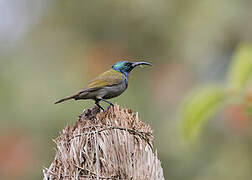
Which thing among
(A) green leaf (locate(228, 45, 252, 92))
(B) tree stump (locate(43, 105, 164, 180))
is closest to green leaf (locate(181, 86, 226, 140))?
(A) green leaf (locate(228, 45, 252, 92))

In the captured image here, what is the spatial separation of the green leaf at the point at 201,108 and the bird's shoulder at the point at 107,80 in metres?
1.35

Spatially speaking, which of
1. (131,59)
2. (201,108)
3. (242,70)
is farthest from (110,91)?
(131,59)

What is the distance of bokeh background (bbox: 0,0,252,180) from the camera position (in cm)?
1469

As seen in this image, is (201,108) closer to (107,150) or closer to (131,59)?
(107,150)

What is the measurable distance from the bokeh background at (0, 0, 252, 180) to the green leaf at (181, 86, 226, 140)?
24.2ft

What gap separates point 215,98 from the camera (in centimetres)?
504

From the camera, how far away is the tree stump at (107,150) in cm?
449

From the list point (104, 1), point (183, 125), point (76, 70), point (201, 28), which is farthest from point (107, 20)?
point (183, 125)

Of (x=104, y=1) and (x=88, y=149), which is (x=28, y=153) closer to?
(x=104, y=1)

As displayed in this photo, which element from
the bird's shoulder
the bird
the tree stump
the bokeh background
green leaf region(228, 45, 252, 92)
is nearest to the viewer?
the tree stump

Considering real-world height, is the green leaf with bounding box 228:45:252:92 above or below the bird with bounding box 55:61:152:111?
below

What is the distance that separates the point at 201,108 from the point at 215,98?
0.53 feet

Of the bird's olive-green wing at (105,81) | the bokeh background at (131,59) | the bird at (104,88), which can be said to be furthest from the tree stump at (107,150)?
the bokeh background at (131,59)

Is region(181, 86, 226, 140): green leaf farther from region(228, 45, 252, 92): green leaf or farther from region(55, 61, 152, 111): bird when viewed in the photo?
region(55, 61, 152, 111): bird
